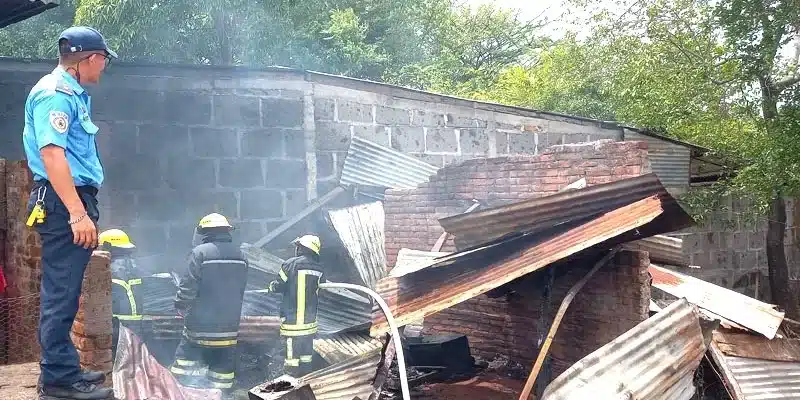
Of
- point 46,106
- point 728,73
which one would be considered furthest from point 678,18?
point 46,106

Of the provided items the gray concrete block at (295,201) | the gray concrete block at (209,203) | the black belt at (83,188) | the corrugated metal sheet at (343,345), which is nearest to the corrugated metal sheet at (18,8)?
the black belt at (83,188)

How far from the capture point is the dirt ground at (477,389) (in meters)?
6.38

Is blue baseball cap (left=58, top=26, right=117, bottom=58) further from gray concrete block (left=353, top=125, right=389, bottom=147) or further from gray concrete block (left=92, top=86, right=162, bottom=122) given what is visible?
gray concrete block (left=353, top=125, right=389, bottom=147)

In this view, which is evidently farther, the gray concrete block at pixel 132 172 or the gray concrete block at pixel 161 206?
the gray concrete block at pixel 161 206

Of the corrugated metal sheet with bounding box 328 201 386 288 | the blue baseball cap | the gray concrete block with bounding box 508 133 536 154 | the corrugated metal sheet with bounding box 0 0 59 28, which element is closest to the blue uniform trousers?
the blue baseball cap

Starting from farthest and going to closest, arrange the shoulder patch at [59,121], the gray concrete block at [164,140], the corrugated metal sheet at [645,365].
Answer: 1. the gray concrete block at [164,140]
2. the corrugated metal sheet at [645,365]
3. the shoulder patch at [59,121]

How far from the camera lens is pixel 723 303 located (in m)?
6.71

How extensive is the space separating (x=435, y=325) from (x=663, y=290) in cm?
258

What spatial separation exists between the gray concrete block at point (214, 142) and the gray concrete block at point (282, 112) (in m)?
0.47

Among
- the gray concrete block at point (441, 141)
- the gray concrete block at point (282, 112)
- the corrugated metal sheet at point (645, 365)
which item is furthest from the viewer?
the gray concrete block at point (441, 141)

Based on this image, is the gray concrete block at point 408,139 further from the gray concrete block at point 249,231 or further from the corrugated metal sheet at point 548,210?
the corrugated metal sheet at point 548,210

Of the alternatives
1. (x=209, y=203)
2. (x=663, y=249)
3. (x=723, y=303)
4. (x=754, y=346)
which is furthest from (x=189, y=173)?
(x=754, y=346)

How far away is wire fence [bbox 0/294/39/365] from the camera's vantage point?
4.62 meters

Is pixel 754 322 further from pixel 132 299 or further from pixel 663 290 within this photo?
pixel 132 299
